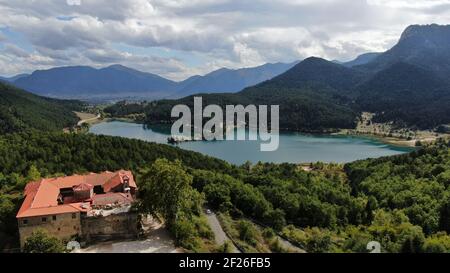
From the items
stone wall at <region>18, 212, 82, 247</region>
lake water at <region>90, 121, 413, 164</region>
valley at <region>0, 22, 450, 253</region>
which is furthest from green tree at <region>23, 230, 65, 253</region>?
lake water at <region>90, 121, 413, 164</region>

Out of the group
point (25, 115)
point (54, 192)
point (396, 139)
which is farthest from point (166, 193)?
point (396, 139)

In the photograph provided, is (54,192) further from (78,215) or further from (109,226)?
(109,226)

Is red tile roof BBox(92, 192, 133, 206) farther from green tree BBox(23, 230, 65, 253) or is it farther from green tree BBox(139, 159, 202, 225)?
green tree BBox(23, 230, 65, 253)

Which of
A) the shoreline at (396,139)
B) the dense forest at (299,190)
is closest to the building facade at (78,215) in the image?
the dense forest at (299,190)

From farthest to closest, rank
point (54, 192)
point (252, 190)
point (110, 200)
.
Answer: point (252, 190)
point (54, 192)
point (110, 200)

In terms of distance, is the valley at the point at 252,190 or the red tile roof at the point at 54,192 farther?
the valley at the point at 252,190

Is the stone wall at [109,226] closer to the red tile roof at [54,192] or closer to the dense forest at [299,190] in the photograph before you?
the red tile roof at [54,192]
